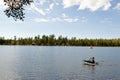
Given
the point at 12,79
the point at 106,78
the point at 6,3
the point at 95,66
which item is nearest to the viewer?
the point at 6,3

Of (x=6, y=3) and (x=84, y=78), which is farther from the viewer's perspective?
(x=84, y=78)

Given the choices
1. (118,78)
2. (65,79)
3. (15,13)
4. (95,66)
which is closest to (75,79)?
(65,79)

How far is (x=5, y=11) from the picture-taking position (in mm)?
20875

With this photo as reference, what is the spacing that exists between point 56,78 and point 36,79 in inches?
178

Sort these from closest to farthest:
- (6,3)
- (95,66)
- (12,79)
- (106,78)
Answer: (6,3) < (12,79) < (106,78) < (95,66)

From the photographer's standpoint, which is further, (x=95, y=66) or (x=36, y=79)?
(x=95, y=66)

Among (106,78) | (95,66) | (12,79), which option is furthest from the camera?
(95,66)

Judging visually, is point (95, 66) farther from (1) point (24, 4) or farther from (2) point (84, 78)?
(1) point (24, 4)

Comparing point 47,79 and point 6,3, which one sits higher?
point 6,3

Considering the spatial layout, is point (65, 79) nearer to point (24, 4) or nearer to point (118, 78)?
point (118, 78)

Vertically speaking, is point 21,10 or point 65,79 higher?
point 21,10

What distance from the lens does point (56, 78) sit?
58.2 meters

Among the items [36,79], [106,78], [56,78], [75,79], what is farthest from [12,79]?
[106,78]

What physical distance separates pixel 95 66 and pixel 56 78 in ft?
98.2
